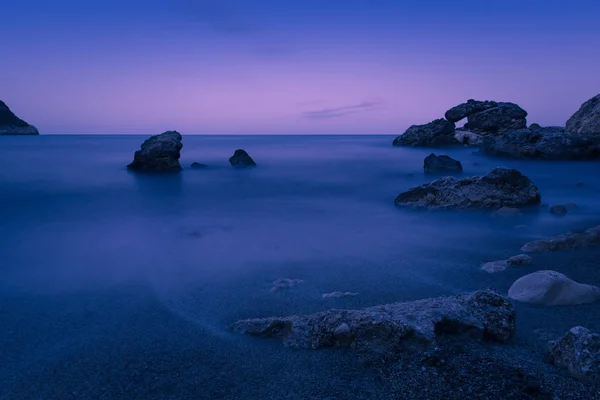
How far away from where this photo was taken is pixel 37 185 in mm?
13242

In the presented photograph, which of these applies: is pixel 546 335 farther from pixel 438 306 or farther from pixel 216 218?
pixel 216 218

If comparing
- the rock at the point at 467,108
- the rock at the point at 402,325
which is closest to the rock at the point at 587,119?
the rock at the point at 467,108

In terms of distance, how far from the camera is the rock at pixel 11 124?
89562 mm

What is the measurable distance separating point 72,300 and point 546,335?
4.37m

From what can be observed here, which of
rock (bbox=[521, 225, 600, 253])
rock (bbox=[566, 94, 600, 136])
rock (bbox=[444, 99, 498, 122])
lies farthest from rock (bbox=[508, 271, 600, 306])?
rock (bbox=[444, 99, 498, 122])

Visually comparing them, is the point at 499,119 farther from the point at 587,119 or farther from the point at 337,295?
the point at 337,295

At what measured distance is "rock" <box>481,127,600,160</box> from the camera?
19234 mm

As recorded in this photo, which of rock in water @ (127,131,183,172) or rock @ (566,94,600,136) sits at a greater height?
rock @ (566,94,600,136)

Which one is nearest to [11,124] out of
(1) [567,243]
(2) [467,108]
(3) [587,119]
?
(2) [467,108]

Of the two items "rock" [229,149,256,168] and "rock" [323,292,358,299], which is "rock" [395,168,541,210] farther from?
"rock" [229,149,256,168]

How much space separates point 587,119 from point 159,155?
25.4 metres

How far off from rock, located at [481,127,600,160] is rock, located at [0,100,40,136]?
10286 cm

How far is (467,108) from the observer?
34656mm

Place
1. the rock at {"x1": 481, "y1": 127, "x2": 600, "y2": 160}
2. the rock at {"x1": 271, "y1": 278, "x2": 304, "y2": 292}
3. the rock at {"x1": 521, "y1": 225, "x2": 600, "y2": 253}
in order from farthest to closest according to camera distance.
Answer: the rock at {"x1": 481, "y1": 127, "x2": 600, "y2": 160} < the rock at {"x1": 521, "y1": 225, "x2": 600, "y2": 253} < the rock at {"x1": 271, "y1": 278, "x2": 304, "y2": 292}
